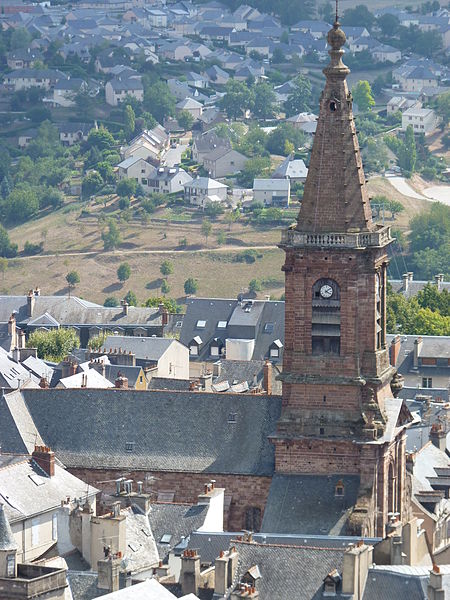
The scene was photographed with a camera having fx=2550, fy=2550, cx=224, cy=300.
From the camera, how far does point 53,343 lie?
167 m

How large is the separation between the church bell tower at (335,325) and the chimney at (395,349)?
44953 millimetres

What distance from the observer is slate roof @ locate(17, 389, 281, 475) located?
9862 centimetres

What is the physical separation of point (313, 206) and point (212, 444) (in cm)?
1014

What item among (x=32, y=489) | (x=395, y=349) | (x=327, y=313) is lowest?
(x=32, y=489)

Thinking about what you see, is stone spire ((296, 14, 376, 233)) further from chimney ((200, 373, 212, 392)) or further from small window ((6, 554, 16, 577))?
chimney ((200, 373, 212, 392))

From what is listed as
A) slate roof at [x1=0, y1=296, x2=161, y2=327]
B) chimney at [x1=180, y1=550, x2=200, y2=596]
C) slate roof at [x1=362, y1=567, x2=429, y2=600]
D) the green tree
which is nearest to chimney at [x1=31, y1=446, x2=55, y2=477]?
chimney at [x1=180, y1=550, x2=200, y2=596]

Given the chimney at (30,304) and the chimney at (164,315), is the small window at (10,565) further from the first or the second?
the chimney at (30,304)

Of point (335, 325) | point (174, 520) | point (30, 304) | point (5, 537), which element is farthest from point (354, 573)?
point (30, 304)

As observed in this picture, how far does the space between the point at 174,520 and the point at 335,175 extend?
14877mm

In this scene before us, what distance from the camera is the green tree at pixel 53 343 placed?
165m

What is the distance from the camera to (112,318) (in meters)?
182

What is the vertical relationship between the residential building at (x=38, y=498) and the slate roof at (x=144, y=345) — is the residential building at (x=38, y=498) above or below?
below

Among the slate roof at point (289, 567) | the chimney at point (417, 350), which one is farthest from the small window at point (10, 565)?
the chimney at point (417, 350)

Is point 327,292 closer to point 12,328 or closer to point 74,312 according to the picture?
point 12,328
